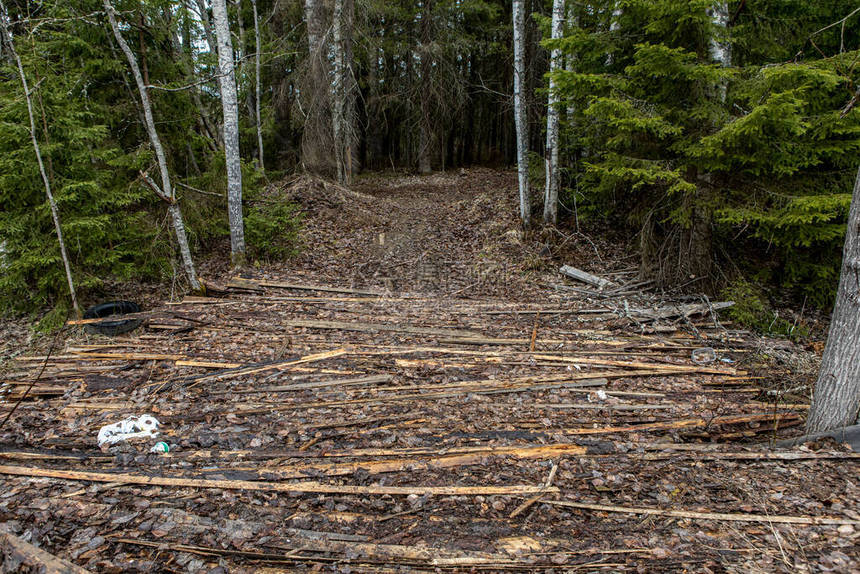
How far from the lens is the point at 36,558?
2.54 metres

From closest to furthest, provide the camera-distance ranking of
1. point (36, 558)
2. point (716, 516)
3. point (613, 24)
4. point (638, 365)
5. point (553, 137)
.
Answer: point (36, 558)
point (716, 516)
point (638, 365)
point (613, 24)
point (553, 137)

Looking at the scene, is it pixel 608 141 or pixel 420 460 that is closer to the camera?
pixel 420 460

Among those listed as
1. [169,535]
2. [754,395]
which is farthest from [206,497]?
[754,395]

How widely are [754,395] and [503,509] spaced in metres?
3.79

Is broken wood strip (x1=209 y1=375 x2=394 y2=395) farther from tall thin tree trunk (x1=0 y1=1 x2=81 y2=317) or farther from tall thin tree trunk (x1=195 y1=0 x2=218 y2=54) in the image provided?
tall thin tree trunk (x1=195 y1=0 x2=218 y2=54)

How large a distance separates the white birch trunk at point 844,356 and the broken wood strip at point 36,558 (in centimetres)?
598

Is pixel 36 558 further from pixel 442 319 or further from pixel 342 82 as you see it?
pixel 342 82

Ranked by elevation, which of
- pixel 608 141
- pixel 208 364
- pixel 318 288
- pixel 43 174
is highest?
pixel 608 141

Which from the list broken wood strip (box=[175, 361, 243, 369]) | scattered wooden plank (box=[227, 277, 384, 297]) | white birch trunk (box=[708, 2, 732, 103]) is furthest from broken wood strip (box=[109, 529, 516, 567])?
white birch trunk (box=[708, 2, 732, 103])

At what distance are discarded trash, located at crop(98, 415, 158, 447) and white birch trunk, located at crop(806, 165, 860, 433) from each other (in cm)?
652

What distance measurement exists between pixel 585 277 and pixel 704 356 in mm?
3477

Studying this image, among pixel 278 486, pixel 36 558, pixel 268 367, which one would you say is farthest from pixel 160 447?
pixel 268 367

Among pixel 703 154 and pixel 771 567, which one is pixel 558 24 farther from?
pixel 771 567

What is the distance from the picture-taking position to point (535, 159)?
42.8ft
